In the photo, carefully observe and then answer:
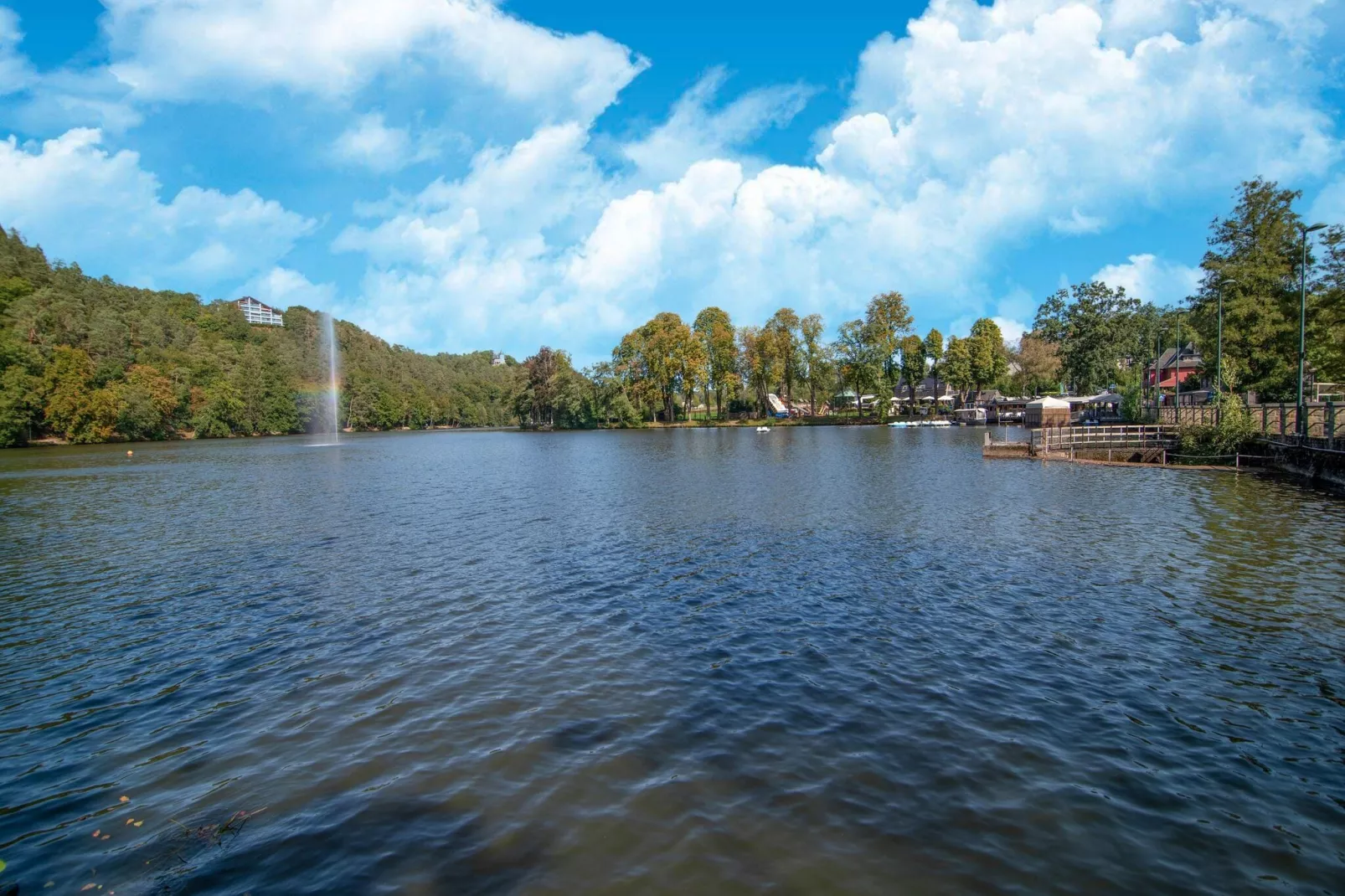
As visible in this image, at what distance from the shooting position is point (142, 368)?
108 m

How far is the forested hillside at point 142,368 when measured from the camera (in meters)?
95.1

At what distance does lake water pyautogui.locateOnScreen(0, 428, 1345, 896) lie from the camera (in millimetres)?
7023

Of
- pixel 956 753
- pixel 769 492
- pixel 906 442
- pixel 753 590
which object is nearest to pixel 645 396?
pixel 906 442

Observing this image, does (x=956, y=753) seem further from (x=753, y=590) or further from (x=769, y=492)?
(x=769, y=492)

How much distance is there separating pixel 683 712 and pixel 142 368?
13303 cm

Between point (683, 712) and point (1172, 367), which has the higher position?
point (1172, 367)

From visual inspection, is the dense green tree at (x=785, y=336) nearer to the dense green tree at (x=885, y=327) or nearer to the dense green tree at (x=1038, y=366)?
the dense green tree at (x=885, y=327)

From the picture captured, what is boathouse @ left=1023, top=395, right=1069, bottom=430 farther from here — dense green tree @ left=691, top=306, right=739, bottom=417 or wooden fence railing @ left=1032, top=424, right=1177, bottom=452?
dense green tree @ left=691, top=306, right=739, bottom=417

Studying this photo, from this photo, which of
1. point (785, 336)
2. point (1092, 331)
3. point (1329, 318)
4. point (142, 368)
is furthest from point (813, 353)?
point (142, 368)

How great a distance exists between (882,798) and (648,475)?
38.3 meters

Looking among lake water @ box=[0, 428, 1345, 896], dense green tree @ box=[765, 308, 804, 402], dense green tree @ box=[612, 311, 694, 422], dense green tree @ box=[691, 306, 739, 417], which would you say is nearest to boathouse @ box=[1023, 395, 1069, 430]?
dense green tree @ box=[765, 308, 804, 402]

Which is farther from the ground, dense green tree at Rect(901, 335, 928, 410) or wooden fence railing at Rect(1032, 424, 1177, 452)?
dense green tree at Rect(901, 335, 928, 410)

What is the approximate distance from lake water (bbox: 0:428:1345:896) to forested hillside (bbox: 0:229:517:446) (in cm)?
9867

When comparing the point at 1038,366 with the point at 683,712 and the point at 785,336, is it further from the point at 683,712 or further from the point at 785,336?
the point at 683,712
